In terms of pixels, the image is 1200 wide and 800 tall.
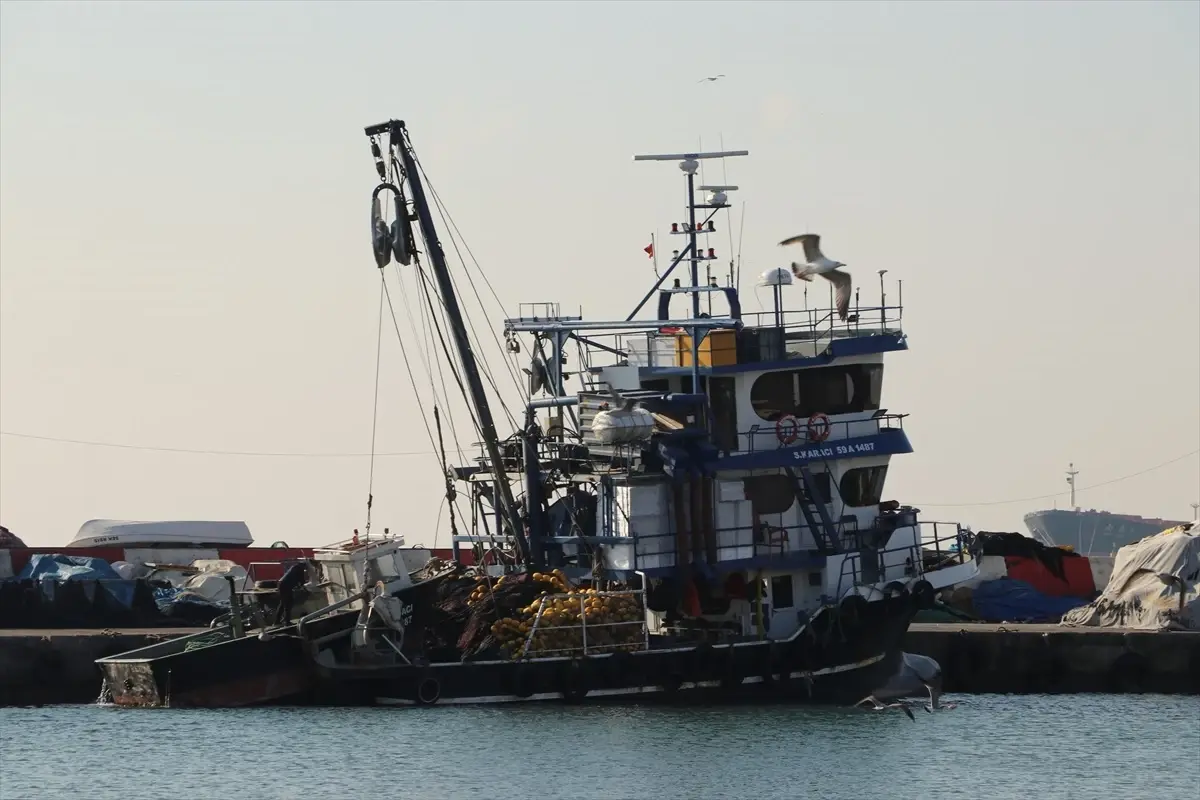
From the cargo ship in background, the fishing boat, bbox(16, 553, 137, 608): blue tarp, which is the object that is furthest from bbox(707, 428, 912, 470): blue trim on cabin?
the cargo ship in background

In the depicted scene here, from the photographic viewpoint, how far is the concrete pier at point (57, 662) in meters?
45.9

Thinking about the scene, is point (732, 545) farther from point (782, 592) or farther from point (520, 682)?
point (520, 682)

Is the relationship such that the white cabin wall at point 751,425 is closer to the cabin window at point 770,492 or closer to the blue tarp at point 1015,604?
the cabin window at point 770,492

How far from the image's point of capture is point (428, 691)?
40531 millimetres

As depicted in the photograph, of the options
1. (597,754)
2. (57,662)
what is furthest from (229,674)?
(597,754)

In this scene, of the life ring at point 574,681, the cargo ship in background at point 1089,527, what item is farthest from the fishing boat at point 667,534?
the cargo ship in background at point 1089,527

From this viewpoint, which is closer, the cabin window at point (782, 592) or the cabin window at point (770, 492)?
the cabin window at point (770, 492)

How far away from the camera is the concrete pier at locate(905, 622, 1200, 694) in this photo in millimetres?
45531

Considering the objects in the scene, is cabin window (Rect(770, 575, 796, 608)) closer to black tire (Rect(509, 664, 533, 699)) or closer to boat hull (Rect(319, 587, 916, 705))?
boat hull (Rect(319, 587, 916, 705))

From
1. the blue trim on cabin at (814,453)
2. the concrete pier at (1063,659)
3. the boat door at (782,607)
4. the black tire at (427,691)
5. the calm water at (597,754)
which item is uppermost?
the blue trim on cabin at (814,453)

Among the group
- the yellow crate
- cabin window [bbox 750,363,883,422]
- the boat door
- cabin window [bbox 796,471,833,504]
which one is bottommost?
the boat door

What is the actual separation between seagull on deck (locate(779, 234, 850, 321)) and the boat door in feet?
15.9

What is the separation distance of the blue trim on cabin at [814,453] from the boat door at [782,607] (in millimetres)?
2042

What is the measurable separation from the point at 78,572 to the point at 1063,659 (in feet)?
67.6
